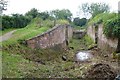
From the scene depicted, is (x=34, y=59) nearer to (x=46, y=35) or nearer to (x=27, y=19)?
(x=46, y=35)

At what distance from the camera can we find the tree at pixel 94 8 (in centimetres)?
5464

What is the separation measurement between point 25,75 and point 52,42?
25.5 ft

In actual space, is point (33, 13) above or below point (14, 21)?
above

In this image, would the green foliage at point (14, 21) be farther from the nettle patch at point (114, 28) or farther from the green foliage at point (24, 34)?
the nettle patch at point (114, 28)

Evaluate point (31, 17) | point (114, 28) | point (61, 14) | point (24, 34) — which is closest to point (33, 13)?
point (31, 17)

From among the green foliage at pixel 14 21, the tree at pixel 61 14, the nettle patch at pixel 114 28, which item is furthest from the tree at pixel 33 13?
the nettle patch at pixel 114 28

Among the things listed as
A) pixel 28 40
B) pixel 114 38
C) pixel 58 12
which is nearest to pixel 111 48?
pixel 114 38

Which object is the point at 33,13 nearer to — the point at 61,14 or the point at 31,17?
the point at 31,17

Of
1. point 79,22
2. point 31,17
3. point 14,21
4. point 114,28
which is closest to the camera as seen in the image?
point 114,28

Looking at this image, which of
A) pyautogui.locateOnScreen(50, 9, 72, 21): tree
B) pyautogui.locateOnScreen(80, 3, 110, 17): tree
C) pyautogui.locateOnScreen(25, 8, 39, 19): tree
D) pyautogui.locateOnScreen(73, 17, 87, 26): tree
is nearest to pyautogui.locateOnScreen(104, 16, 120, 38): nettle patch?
pyautogui.locateOnScreen(25, 8, 39, 19): tree

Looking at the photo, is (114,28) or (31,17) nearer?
(114,28)

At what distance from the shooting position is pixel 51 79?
390 inches

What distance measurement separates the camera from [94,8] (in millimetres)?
58188

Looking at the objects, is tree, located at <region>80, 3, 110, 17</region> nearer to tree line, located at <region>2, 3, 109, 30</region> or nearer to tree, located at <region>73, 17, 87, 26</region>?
tree line, located at <region>2, 3, 109, 30</region>
